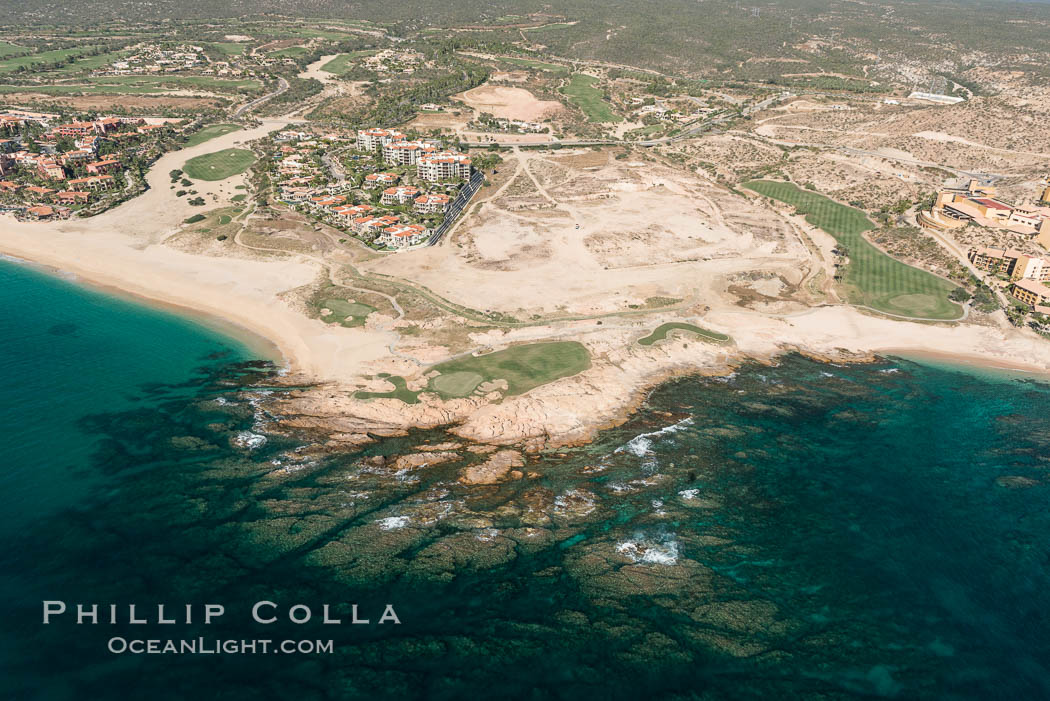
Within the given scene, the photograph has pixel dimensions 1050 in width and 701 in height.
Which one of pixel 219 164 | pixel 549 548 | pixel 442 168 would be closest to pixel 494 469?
pixel 549 548

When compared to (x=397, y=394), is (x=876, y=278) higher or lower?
higher

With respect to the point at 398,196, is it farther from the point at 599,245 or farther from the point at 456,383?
the point at 456,383

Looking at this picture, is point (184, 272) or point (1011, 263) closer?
point (184, 272)

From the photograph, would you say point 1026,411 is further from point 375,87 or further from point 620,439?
point 375,87

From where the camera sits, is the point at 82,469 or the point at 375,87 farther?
the point at 375,87

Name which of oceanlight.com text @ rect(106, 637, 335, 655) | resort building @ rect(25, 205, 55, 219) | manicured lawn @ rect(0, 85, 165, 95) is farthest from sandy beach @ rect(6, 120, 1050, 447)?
manicured lawn @ rect(0, 85, 165, 95)

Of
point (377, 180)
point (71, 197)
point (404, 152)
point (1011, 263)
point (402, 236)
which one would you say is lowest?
point (1011, 263)

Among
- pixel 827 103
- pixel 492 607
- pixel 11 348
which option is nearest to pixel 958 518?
pixel 492 607
